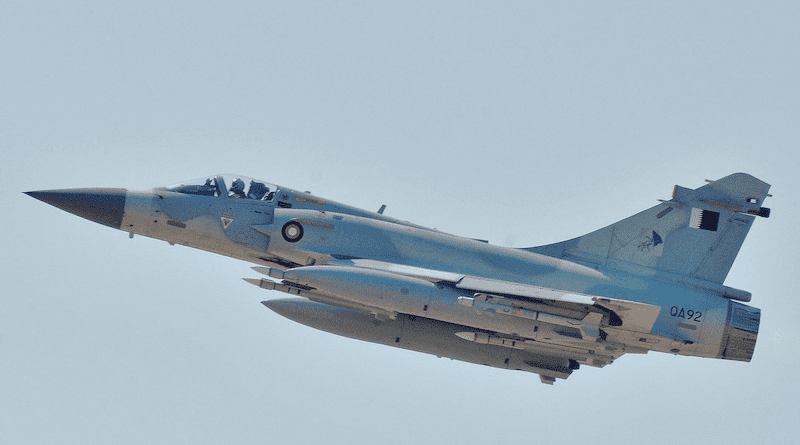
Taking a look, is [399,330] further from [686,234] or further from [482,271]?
[686,234]

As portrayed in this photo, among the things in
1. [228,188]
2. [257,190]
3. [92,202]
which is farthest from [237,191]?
[92,202]

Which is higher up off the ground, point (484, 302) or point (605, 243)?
point (605, 243)

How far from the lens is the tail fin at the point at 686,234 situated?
73.2ft

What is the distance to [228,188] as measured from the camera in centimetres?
2167

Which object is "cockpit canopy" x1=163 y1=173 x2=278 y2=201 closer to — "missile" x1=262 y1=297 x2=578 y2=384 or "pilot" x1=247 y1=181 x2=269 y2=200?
"pilot" x1=247 y1=181 x2=269 y2=200

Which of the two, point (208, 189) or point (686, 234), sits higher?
point (686, 234)

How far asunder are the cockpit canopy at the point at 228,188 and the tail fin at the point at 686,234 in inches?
218

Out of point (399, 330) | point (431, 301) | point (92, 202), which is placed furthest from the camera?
point (399, 330)

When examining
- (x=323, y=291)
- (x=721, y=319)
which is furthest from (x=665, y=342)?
(x=323, y=291)

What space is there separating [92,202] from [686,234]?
38.8 feet

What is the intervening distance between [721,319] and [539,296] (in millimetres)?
3882

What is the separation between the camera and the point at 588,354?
2186 centimetres

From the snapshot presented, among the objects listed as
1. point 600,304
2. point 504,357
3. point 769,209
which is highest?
point 769,209

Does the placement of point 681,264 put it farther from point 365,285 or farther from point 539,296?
point 365,285
